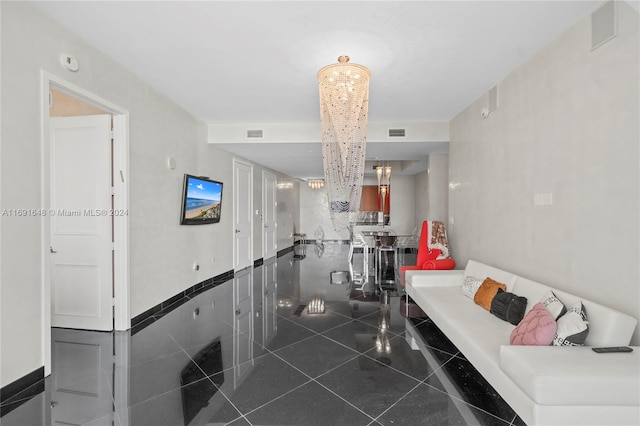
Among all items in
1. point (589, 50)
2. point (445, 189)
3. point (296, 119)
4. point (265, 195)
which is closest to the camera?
point (589, 50)

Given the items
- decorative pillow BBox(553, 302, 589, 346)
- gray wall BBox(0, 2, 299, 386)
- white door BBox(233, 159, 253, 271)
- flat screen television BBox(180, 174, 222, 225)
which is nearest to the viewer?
decorative pillow BBox(553, 302, 589, 346)

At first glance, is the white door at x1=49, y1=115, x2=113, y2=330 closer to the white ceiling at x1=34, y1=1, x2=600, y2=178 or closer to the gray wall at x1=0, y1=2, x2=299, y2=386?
the gray wall at x1=0, y1=2, x2=299, y2=386

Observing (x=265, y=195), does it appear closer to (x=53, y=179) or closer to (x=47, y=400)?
(x=53, y=179)

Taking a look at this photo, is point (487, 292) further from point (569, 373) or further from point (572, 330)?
point (569, 373)

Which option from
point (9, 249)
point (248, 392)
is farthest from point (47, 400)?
point (248, 392)

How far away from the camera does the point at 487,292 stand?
3.13m

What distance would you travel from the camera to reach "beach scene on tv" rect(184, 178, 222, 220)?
481 cm

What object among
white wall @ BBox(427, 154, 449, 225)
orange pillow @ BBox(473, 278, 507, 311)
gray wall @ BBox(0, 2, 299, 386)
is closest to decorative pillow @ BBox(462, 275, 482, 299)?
orange pillow @ BBox(473, 278, 507, 311)

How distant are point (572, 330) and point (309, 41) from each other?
3000 mm

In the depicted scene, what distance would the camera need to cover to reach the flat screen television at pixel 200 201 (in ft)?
15.5

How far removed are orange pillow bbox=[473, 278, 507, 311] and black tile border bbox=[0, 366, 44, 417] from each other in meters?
3.86

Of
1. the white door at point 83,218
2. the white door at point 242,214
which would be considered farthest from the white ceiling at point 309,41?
the white door at point 242,214

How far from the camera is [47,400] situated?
7.29 feet

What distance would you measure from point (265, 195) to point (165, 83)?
481 centimetres
